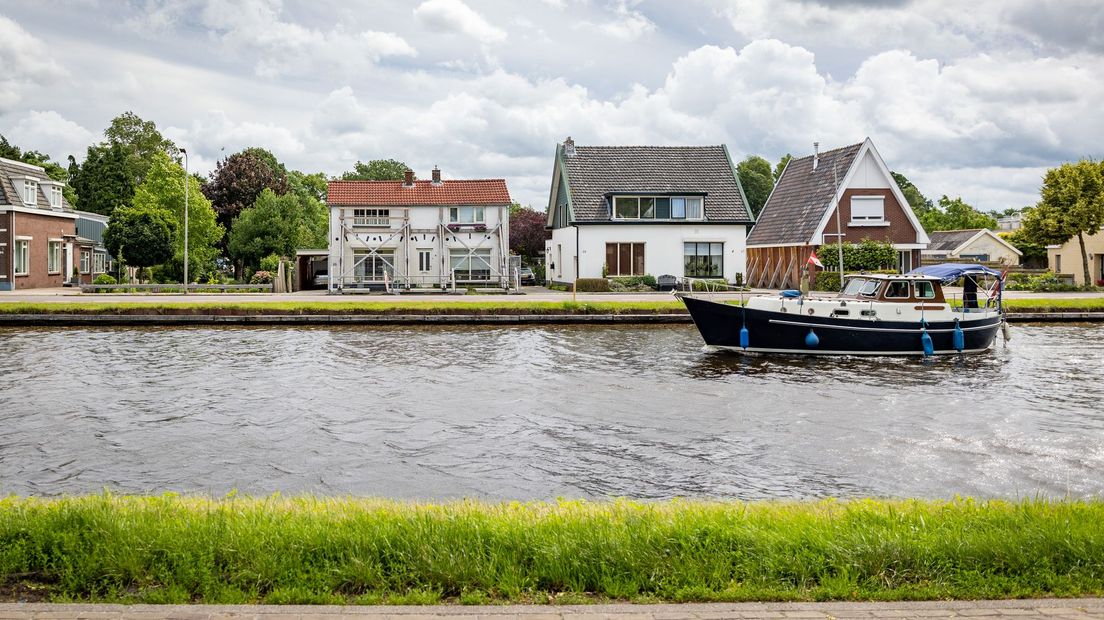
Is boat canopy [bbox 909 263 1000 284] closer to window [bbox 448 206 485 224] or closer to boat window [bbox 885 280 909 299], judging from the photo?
boat window [bbox 885 280 909 299]

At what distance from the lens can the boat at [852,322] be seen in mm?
27109

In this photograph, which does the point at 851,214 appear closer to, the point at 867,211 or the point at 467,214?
the point at 867,211

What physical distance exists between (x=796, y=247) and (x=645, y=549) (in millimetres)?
49820

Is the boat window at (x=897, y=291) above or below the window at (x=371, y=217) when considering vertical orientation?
below

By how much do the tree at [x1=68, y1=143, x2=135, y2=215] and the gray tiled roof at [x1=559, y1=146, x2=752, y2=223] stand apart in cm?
5245

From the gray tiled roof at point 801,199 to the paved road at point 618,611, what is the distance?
46774 millimetres

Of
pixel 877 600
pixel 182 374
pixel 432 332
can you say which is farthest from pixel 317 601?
pixel 432 332

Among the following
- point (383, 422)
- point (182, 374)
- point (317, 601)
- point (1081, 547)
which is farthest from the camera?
point (182, 374)

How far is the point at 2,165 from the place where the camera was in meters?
54.5

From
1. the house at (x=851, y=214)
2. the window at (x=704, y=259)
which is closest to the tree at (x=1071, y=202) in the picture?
the house at (x=851, y=214)

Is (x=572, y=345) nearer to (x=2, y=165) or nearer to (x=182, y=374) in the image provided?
(x=182, y=374)

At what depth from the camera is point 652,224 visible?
53.8 metres

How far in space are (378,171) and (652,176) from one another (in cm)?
5781

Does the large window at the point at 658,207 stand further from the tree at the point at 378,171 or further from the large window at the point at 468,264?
the tree at the point at 378,171
